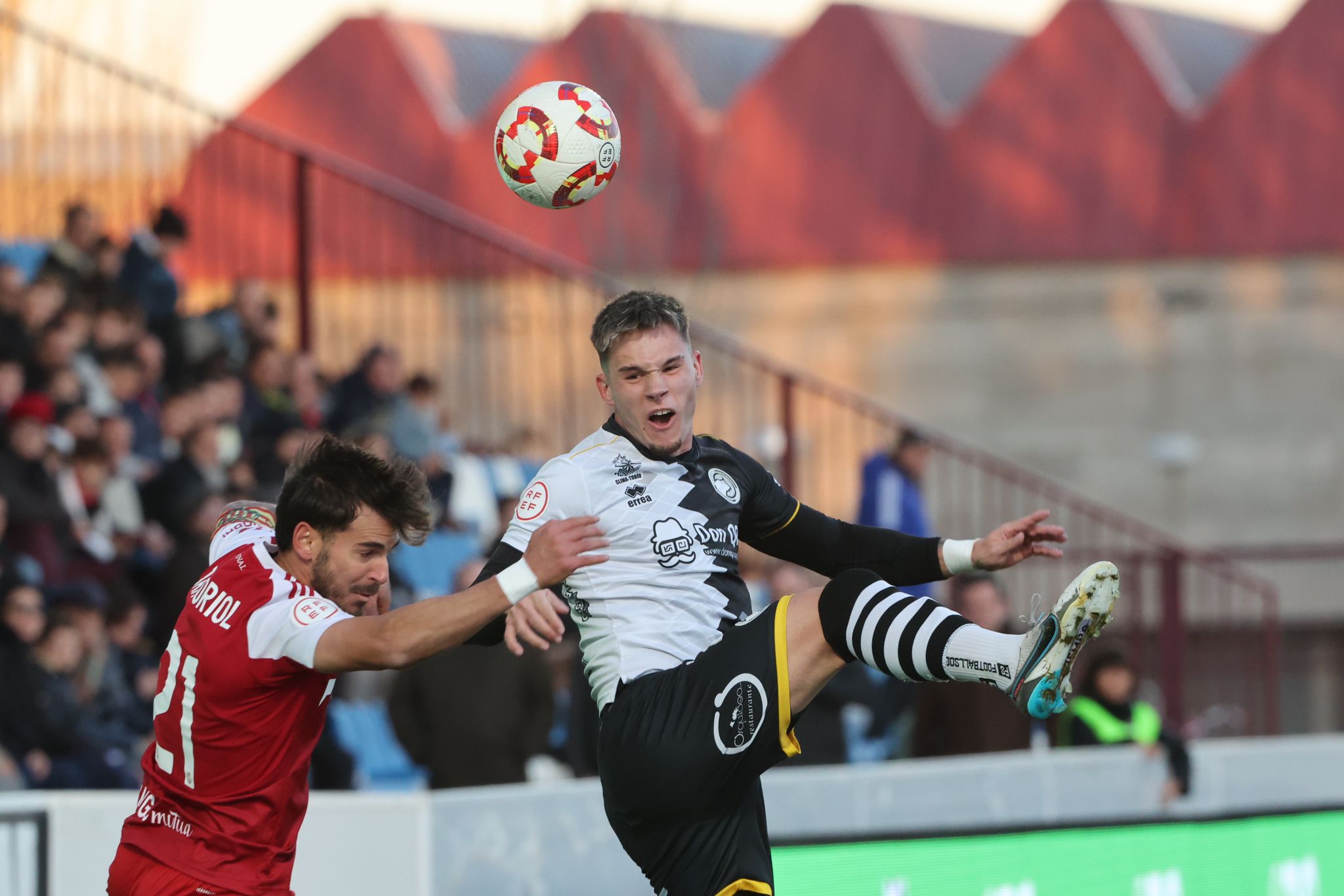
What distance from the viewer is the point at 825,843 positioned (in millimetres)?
7316

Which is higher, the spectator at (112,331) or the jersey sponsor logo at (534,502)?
the spectator at (112,331)

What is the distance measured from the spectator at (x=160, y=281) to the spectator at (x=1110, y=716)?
19.2 ft

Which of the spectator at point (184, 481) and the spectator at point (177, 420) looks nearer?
the spectator at point (184, 481)

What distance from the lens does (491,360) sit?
60.3 feet

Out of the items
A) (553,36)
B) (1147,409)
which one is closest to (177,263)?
(553,36)

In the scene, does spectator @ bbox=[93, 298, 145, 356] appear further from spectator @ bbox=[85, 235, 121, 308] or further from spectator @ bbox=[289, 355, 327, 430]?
spectator @ bbox=[289, 355, 327, 430]

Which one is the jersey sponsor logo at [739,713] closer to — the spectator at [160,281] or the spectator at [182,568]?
the spectator at [182,568]

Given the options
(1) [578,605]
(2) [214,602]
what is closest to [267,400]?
(1) [578,605]

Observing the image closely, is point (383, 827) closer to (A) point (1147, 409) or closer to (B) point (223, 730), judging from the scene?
(B) point (223, 730)

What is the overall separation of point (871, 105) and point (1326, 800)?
1114 centimetres

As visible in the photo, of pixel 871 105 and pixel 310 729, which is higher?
pixel 871 105

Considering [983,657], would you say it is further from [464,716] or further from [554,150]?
[464,716]

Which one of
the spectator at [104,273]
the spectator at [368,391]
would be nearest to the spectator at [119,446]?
the spectator at [104,273]

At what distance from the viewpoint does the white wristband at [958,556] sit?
5.84m
